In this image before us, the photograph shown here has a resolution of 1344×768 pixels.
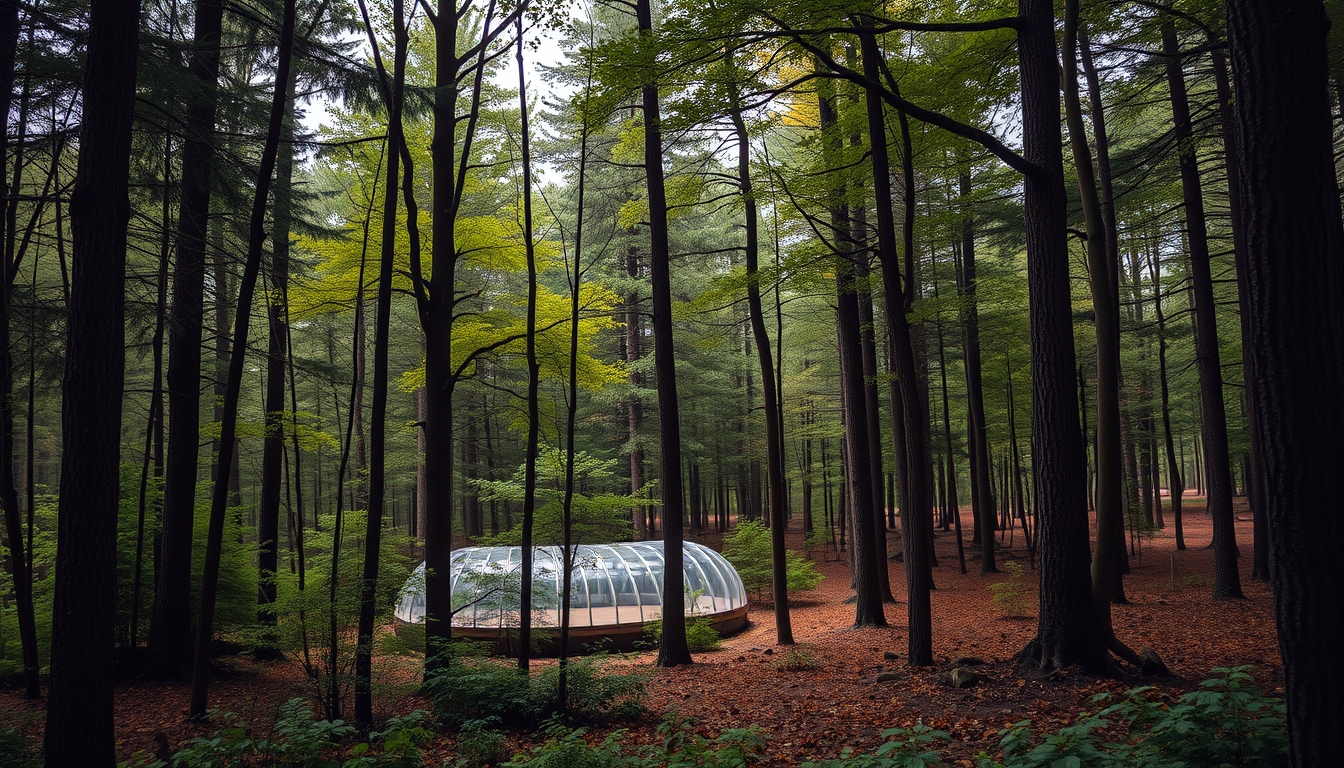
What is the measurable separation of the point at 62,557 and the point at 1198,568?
63.2ft

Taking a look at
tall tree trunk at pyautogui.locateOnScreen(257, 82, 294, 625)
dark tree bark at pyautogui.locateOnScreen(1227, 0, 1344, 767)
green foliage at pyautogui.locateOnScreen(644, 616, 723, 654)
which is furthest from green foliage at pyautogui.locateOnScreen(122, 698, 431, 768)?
green foliage at pyautogui.locateOnScreen(644, 616, 723, 654)

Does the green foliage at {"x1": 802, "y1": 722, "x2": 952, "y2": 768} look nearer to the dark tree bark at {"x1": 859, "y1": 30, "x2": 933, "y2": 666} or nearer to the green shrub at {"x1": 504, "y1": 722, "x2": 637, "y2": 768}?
the green shrub at {"x1": 504, "y1": 722, "x2": 637, "y2": 768}

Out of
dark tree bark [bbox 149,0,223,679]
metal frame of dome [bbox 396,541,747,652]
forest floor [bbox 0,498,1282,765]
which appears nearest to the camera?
forest floor [bbox 0,498,1282,765]

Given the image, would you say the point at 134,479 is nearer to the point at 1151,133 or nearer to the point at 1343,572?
the point at 1343,572

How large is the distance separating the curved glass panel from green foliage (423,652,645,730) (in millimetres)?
4581

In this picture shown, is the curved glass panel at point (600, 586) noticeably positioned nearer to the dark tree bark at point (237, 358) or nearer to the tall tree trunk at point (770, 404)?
the tall tree trunk at point (770, 404)

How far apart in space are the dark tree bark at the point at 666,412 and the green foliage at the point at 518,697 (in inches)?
108

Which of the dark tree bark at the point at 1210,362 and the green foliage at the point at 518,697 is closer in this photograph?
the green foliage at the point at 518,697

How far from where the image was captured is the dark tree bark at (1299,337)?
9.11 ft

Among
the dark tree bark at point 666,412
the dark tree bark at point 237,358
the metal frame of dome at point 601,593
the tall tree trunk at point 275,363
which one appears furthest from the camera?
the metal frame of dome at point 601,593

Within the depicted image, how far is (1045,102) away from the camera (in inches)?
242

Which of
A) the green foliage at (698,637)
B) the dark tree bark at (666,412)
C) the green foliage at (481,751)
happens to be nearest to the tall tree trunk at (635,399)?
the green foliage at (698,637)

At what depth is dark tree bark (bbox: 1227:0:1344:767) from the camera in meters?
2.78

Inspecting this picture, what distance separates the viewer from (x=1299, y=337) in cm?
286
